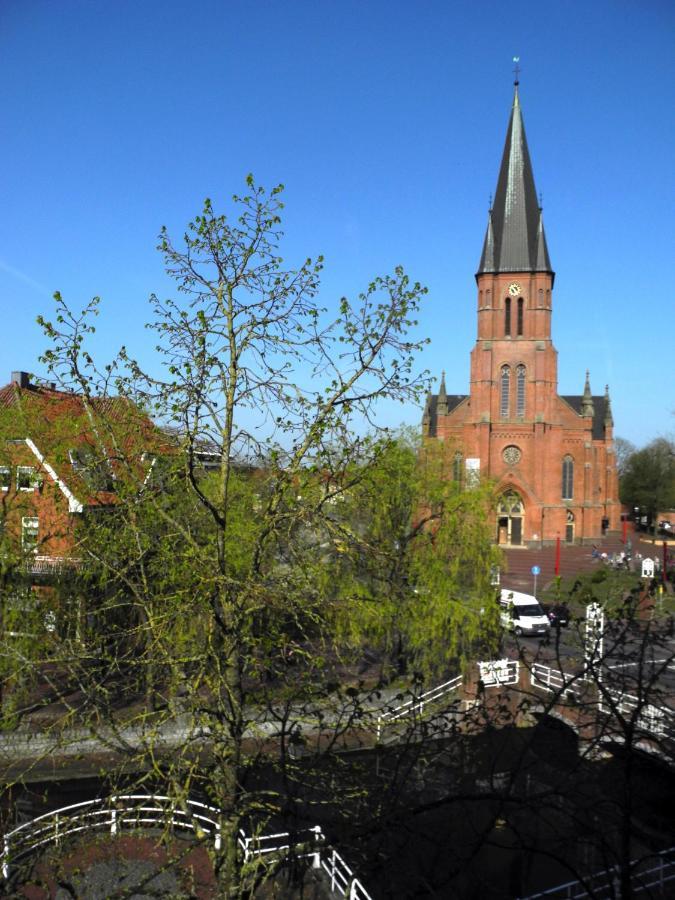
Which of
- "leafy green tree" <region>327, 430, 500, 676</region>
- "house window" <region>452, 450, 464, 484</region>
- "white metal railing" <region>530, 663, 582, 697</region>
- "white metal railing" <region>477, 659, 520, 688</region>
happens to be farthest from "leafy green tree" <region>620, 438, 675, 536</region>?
"white metal railing" <region>477, 659, 520, 688</region>

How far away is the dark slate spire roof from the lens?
180ft

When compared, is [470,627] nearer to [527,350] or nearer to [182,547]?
[182,547]

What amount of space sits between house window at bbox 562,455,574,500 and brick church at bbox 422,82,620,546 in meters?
0.08

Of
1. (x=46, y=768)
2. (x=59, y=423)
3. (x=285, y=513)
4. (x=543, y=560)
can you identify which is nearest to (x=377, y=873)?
(x=285, y=513)

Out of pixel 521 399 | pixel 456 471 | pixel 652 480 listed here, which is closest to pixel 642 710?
pixel 456 471

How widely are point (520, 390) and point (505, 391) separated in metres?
1.15

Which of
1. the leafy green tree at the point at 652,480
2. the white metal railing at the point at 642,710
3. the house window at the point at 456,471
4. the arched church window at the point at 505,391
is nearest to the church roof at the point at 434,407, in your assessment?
the arched church window at the point at 505,391

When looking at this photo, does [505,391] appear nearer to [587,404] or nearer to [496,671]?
[587,404]

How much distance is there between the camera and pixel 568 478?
56562 mm

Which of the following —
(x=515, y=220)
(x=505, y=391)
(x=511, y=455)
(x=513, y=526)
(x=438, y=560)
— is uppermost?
(x=515, y=220)

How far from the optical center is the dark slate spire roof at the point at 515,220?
54938 mm

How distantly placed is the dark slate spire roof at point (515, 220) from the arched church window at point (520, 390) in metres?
7.89

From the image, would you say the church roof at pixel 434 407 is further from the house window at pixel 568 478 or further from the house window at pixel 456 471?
the house window at pixel 456 471

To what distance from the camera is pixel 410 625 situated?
18.2 meters
